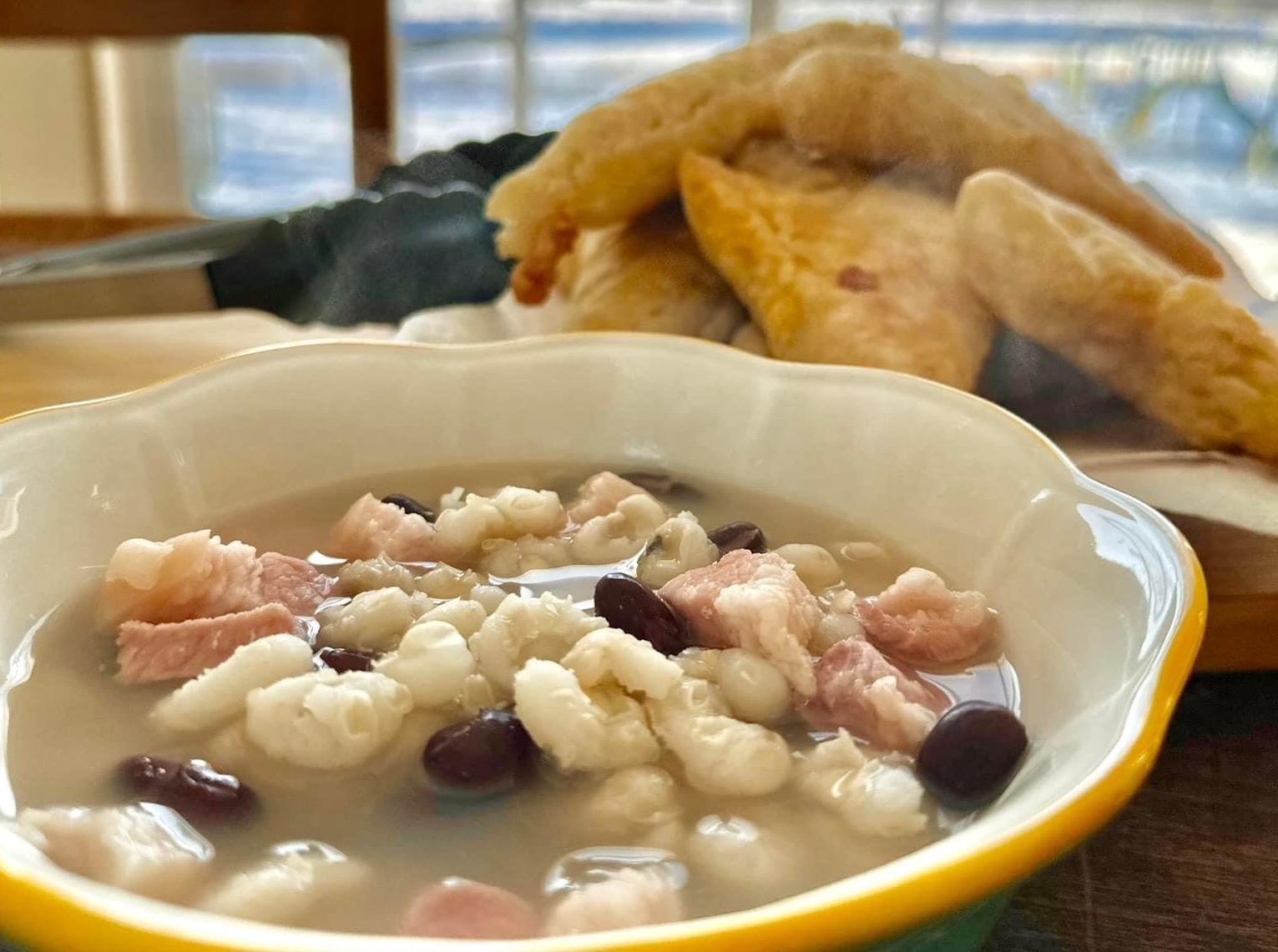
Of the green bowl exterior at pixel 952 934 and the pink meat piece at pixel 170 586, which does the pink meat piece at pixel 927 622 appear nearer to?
the green bowl exterior at pixel 952 934

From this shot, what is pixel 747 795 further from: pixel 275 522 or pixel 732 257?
pixel 732 257

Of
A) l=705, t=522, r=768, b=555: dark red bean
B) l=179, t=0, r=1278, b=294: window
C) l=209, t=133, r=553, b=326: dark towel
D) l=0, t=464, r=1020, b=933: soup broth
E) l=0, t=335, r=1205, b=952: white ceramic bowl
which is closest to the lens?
l=0, t=335, r=1205, b=952: white ceramic bowl

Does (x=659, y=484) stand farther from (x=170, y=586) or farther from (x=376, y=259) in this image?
(x=376, y=259)

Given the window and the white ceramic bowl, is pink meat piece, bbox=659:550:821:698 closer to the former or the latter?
the white ceramic bowl

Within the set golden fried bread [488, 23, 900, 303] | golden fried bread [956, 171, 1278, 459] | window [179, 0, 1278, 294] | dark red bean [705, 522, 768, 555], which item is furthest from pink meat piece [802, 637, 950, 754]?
window [179, 0, 1278, 294]

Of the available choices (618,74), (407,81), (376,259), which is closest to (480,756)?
(376,259)

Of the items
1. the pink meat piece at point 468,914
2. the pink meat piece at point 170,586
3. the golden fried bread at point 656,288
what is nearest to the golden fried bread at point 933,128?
the golden fried bread at point 656,288
